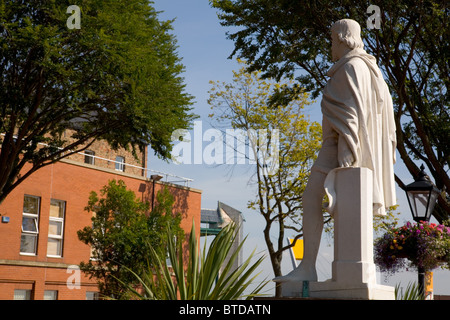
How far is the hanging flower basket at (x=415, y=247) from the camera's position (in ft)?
31.6

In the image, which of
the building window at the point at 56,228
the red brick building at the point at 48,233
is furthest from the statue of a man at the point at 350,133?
the building window at the point at 56,228

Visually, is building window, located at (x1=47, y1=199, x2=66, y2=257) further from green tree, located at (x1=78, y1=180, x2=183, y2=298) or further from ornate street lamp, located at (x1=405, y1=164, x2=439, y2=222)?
ornate street lamp, located at (x1=405, y1=164, x2=439, y2=222)

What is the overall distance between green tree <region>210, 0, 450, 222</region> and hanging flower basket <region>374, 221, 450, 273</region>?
5.89 meters

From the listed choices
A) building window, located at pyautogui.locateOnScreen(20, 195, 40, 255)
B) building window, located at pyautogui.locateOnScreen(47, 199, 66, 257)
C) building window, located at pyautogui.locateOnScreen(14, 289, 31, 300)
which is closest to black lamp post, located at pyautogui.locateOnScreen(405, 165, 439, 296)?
building window, located at pyautogui.locateOnScreen(14, 289, 31, 300)

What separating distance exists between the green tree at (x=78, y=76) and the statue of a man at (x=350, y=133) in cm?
1175

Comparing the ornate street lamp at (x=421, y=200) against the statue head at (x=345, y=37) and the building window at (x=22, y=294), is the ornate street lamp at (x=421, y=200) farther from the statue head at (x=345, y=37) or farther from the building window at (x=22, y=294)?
the building window at (x=22, y=294)

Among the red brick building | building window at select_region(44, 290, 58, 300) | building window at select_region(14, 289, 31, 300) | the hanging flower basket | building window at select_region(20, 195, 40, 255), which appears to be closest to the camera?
the hanging flower basket

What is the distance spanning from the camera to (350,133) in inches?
261

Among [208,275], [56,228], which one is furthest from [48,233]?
[208,275]

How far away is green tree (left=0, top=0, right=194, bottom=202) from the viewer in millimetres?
17547

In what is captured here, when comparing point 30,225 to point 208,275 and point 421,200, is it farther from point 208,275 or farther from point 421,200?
point 208,275

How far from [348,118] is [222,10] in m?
11.9
